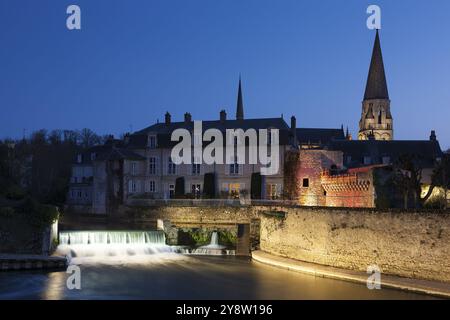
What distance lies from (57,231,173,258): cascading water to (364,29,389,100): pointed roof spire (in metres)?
53.5

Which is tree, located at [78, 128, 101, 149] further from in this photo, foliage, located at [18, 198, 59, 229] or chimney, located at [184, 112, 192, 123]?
foliage, located at [18, 198, 59, 229]

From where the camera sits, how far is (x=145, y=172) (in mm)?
51156

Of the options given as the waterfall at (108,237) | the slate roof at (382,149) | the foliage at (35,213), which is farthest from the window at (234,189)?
the foliage at (35,213)

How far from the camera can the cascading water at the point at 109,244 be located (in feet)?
114

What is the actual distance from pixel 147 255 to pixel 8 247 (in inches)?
328

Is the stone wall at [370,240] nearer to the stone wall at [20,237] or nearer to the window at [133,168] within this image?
the stone wall at [20,237]

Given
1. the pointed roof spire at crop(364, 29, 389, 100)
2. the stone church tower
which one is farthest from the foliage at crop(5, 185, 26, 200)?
the pointed roof spire at crop(364, 29, 389, 100)

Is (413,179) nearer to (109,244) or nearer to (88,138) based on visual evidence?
(109,244)

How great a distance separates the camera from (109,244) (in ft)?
119

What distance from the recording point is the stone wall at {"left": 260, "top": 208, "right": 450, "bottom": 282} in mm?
24938

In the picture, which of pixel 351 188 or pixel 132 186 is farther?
pixel 132 186

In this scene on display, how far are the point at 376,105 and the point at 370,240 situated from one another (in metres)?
62.2

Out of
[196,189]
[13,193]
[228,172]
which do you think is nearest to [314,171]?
Answer: [228,172]
